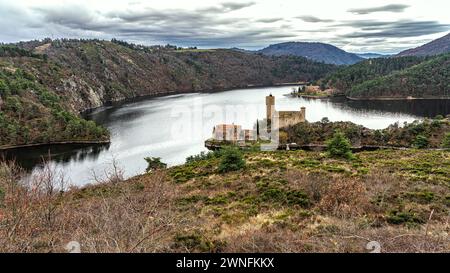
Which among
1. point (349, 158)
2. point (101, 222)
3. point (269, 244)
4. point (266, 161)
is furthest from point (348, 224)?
point (349, 158)

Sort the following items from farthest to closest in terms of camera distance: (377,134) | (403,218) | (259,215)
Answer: (377,134), (259,215), (403,218)

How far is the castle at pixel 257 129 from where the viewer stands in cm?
6450

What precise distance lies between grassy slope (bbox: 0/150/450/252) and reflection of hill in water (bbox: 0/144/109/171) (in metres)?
37.6

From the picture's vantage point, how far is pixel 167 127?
78875 millimetres

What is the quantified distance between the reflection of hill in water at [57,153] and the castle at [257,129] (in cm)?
1930

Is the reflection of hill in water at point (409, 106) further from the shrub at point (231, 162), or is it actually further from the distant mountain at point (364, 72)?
the shrub at point (231, 162)

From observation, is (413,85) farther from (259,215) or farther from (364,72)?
(259,215)

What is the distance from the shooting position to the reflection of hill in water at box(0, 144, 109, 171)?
54.8 meters

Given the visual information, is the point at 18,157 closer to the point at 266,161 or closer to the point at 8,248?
the point at 266,161

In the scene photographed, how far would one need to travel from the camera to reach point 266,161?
89.3 feet

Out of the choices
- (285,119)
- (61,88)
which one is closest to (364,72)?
(285,119)

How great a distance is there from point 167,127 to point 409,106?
244 feet

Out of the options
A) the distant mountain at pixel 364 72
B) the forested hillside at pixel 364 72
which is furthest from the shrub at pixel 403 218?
the forested hillside at pixel 364 72
